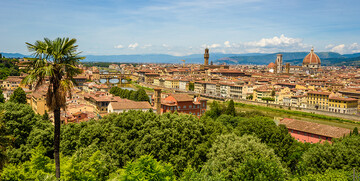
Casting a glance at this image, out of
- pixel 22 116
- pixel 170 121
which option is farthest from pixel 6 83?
pixel 170 121

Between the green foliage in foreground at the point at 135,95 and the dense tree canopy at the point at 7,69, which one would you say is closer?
the green foliage in foreground at the point at 135,95

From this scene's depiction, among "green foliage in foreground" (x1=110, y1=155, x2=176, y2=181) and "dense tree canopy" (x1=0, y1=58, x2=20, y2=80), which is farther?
"dense tree canopy" (x1=0, y1=58, x2=20, y2=80)

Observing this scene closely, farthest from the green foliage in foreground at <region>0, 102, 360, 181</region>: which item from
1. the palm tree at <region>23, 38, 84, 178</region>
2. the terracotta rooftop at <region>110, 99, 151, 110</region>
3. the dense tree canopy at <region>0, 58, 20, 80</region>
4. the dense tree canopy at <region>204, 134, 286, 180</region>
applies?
the dense tree canopy at <region>0, 58, 20, 80</region>

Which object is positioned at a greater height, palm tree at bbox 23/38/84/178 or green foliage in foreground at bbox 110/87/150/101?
palm tree at bbox 23/38/84/178

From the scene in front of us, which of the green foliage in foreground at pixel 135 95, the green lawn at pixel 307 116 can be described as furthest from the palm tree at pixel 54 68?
the green lawn at pixel 307 116

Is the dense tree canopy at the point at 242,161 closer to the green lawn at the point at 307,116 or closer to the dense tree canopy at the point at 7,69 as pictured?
the green lawn at the point at 307,116

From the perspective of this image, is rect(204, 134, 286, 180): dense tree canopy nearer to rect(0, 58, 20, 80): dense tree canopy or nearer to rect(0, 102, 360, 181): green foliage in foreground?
rect(0, 102, 360, 181): green foliage in foreground

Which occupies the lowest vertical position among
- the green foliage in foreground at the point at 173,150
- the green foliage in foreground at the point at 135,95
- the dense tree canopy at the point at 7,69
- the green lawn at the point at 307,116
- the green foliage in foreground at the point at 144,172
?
the green lawn at the point at 307,116

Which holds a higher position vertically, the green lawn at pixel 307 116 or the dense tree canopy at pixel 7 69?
the dense tree canopy at pixel 7 69

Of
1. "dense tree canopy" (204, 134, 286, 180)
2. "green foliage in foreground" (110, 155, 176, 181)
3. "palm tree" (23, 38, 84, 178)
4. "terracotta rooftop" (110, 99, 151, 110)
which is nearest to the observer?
"palm tree" (23, 38, 84, 178)
